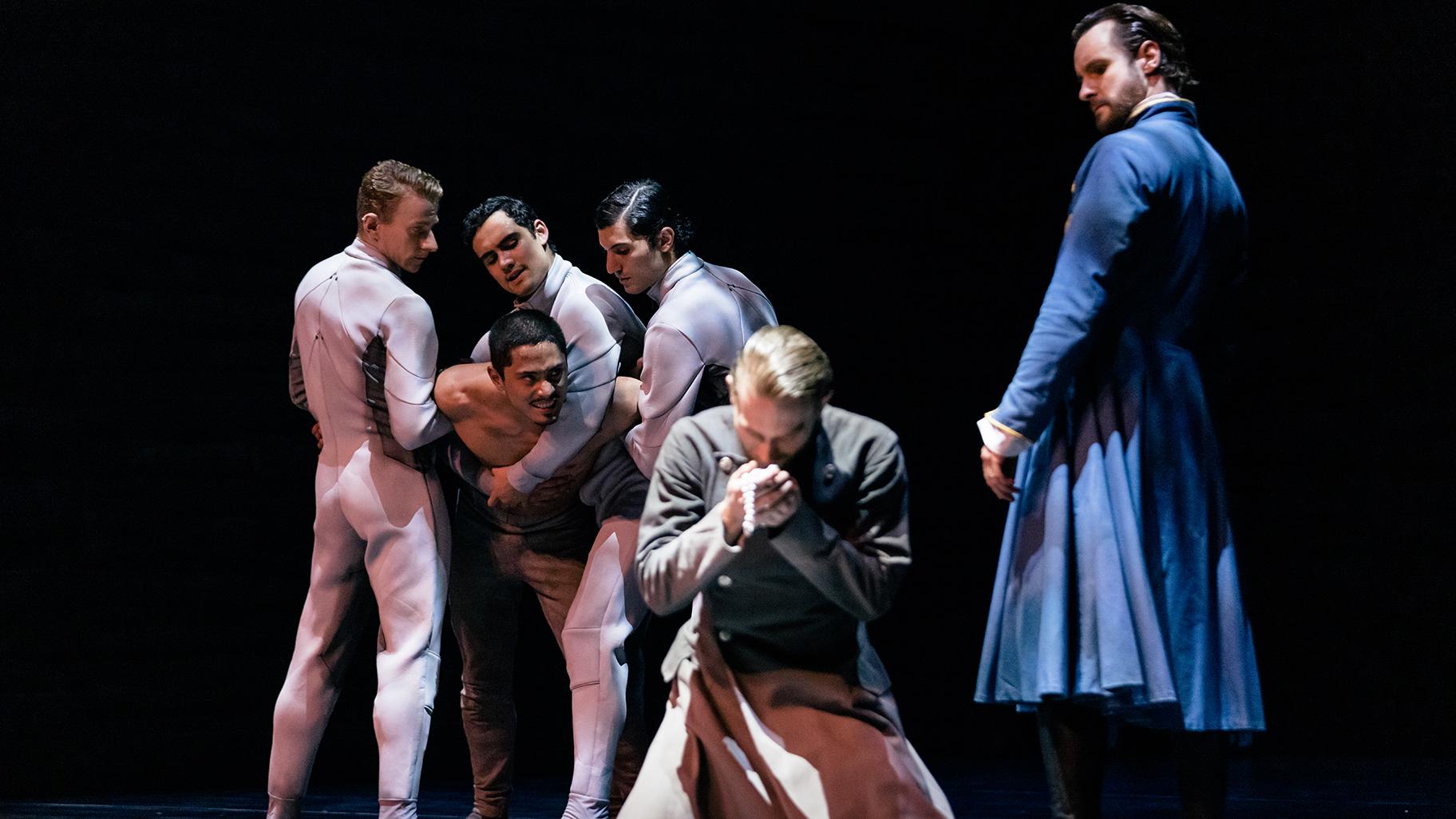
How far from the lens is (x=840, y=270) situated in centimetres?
570

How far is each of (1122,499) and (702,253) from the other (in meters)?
3.23

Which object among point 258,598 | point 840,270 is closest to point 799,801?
point 258,598

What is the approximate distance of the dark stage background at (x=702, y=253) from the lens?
15.7 feet

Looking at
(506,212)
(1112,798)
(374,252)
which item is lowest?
(1112,798)

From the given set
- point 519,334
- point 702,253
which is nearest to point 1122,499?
point 519,334

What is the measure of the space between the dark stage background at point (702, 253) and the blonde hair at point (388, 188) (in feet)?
5.03

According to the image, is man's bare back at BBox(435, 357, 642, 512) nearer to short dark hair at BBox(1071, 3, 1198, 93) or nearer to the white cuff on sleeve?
the white cuff on sleeve

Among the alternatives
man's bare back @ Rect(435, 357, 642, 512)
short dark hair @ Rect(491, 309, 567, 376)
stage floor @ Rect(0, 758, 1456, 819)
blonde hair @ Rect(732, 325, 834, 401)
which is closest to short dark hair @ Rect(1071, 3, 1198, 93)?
blonde hair @ Rect(732, 325, 834, 401)

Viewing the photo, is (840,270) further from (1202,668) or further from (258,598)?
(1202,668)

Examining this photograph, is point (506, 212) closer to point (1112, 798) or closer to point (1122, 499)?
point (1122, 499)

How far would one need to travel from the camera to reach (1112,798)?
446cm

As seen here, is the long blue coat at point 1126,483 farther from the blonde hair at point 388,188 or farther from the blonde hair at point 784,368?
the blonde hair at point 388,188

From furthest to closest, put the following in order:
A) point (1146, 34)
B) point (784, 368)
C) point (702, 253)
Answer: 1. point (702, 253)
2. point (1146, 34)
3. point (784, 368)

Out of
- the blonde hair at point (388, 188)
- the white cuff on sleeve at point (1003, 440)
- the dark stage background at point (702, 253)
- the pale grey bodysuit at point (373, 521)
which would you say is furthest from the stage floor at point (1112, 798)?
the white cuff on sleeve at point (1003, 440)
